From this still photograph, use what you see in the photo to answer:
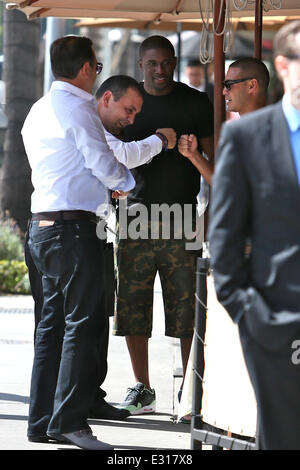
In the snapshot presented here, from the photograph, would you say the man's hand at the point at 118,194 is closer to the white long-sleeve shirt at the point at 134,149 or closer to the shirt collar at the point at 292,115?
the white long-sleeve shirt at the point at 134,149

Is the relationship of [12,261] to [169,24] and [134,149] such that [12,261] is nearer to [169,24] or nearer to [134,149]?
[169,24]

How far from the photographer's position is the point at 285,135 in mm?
3236

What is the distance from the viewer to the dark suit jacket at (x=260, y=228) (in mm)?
3186

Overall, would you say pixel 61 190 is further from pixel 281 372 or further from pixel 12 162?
pixel 12 162

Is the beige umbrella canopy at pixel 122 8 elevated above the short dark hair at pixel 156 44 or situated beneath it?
elevated above

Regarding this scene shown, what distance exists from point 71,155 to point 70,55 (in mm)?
507

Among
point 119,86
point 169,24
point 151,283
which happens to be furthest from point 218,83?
point 169,24

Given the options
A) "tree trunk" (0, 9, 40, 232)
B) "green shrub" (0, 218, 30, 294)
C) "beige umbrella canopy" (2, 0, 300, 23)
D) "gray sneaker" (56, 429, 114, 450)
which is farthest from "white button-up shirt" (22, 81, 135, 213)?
"tree trunk" (0, 9, 40, 232)

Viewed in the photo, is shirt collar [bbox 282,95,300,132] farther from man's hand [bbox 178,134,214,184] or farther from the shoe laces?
the shoe laces

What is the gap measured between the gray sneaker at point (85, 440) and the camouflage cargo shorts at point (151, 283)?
42.9 inches

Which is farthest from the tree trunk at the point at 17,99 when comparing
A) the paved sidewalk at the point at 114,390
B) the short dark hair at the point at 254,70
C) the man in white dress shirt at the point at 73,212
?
the short dark hair at the point at 254,70

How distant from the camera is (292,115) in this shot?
3.26 metres

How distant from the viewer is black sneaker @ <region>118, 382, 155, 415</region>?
6.15m

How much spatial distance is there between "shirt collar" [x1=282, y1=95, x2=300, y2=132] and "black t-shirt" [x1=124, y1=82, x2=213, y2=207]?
2732 millimetres
